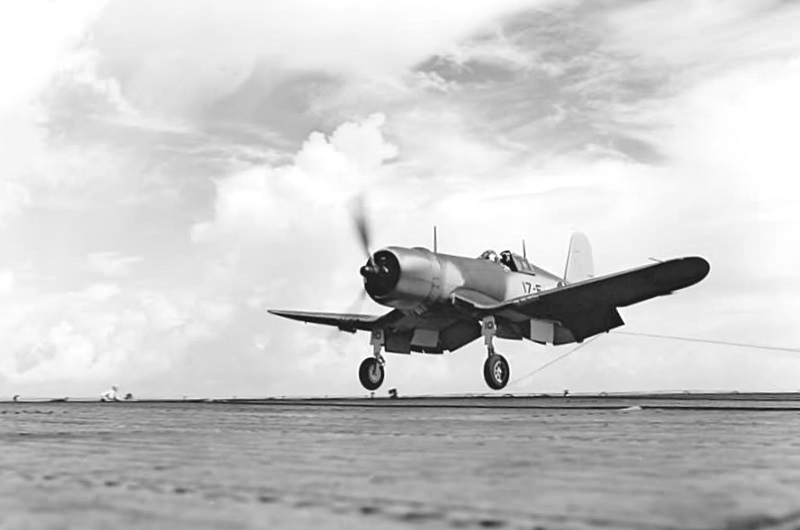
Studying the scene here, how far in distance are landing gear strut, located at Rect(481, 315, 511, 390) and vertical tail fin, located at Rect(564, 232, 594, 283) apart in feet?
41.8

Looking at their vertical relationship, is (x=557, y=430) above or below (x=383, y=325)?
below

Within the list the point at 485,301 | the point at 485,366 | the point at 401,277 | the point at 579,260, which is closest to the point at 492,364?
the point at 485,366

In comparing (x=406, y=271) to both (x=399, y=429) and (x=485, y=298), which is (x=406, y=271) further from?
(x=399, y=429)

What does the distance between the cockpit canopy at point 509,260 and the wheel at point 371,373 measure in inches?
214

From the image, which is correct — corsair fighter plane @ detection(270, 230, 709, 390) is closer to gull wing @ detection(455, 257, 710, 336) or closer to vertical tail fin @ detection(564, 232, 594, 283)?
gull wing @ detection(455, 257, 710, 336)

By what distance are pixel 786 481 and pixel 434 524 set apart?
72.8 inches

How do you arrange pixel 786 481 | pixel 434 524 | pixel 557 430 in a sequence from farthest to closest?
1. pixel 557 430
2. pixel 786 481
3. pixel 434 524

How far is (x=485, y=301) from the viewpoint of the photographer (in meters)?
30.5

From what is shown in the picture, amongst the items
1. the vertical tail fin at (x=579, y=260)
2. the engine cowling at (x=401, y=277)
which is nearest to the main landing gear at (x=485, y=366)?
the engine cowling at (x=401, y=277)

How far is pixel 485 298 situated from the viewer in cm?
3052

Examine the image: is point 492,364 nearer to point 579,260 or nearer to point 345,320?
point 345,320

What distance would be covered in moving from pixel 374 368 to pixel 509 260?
6379 millimetres

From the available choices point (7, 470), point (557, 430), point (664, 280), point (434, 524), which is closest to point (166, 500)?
point (434, 524)

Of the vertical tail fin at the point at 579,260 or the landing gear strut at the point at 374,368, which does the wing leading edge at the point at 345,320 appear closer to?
the landing gear strut at the point at 374,368
